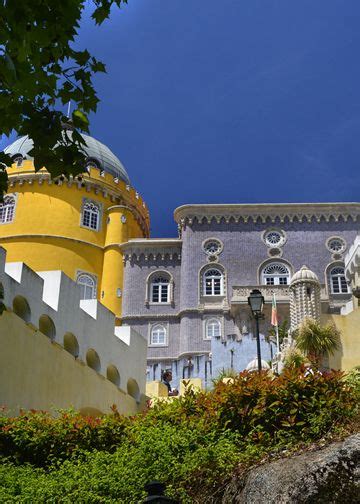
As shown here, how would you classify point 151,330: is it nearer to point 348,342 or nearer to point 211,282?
point 211,282

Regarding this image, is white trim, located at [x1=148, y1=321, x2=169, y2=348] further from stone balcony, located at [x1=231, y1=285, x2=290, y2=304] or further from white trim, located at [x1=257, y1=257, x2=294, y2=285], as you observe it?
white trim, located at [x1=257, y1=257, x2=294, y2=285]

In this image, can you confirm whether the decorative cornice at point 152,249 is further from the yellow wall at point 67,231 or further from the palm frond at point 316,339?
the palm frond at point 316,339

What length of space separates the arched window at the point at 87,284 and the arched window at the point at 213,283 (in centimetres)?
Result: 691

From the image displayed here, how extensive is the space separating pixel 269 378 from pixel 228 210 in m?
31.8

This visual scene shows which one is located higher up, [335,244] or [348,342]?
[335,244]

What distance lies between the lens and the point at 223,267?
137 feet

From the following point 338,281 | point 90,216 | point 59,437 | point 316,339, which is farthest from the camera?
point 90,216

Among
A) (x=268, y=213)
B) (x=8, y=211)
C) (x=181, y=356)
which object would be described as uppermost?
(x=268, y=213)

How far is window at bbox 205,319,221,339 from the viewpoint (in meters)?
39.3

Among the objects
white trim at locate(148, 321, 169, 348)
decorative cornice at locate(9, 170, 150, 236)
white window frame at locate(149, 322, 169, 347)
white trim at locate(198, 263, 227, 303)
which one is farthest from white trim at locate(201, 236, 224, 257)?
decorative cornice at locate(9, 170, 150, 236)

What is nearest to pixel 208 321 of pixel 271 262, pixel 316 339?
pixel 271 262

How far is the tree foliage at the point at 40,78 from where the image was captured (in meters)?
5.46

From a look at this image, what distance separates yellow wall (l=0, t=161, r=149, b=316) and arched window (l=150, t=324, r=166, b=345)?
2559 mm

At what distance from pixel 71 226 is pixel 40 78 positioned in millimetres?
36812
